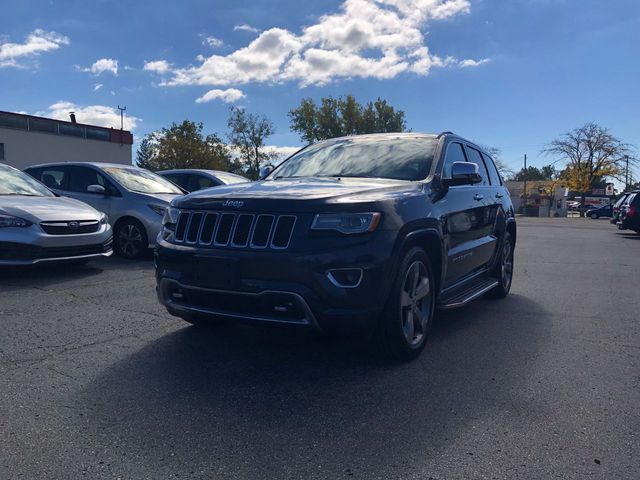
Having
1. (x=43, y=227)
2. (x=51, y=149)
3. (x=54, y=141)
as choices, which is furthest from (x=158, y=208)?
(x=54, y=141)

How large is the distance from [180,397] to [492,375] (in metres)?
2.07

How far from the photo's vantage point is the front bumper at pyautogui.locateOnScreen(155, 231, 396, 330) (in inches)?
131

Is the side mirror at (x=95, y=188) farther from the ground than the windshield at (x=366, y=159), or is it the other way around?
the windshield at (x=366, y=159)

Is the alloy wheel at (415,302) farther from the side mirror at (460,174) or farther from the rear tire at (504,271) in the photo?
the rear tire at (504,271)

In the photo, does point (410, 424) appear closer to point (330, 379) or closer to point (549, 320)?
point (330, 379)

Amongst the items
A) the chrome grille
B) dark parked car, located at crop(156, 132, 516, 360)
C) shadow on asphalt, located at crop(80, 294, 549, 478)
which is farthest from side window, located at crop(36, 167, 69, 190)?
the chrome grille

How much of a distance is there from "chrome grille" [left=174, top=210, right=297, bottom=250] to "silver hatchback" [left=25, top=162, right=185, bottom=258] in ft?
16.5

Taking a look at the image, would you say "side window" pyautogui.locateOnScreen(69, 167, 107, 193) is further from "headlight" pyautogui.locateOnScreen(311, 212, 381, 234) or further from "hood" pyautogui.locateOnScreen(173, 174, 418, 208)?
"headlight" pyautogui.locateOnScreen(311, 212, 381, 234)

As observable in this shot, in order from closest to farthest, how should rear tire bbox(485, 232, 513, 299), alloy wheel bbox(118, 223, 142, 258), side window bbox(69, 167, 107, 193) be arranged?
rear tire bbox(485, 232, 513, 299) → alloy wheel bbox(118, 223, 142, 258) → side window bbox(69, 167, 107, 193)

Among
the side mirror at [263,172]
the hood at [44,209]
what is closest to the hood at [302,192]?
the side mirror at [263,172]

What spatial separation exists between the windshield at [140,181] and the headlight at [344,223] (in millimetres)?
6379

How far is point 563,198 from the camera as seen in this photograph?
64.2 m

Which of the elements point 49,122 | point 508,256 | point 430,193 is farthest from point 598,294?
point 49,122

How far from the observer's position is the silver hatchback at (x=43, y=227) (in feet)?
21.6
